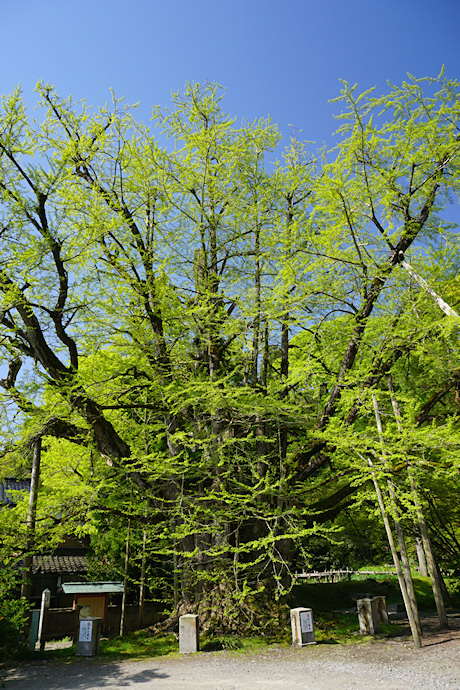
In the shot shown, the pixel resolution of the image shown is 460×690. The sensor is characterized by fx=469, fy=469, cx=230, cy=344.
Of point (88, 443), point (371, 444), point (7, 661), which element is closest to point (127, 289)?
point (88, 443)

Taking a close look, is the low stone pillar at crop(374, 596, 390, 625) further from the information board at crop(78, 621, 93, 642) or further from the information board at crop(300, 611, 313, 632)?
the information board at crop(78, 621, 93, 642)

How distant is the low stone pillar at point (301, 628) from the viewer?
8.85 meters

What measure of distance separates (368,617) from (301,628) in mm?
2073

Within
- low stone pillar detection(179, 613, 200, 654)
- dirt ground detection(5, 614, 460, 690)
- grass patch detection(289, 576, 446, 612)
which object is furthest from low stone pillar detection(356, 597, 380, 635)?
grass patch detection(289, 576, 446, 612)

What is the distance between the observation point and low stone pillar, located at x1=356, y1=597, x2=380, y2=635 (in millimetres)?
10016

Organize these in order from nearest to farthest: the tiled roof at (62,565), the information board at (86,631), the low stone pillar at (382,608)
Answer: the information board at (86,631) → the low stone pillar at (382,608) → the tiled roof at (62,565)

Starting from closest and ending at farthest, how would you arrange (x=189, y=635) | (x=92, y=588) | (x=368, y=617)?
1. (x=189, y=635)
2. (x=368, y=617)
3. (x=92, y=588)

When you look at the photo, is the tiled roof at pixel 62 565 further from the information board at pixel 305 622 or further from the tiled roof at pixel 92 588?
the information board at pixel 305 622

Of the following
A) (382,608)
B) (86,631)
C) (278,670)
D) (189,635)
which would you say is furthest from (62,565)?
(278,670)

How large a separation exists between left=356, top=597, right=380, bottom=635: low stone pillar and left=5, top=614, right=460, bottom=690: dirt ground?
89cm

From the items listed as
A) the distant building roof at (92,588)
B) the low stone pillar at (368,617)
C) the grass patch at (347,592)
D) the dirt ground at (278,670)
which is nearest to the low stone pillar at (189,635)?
the dirt ground at (278,670)

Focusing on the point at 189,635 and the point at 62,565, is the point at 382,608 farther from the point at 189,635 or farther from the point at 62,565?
the point at 62,565

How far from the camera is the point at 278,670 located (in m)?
7.15

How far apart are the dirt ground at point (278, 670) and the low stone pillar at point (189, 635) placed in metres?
0.28
